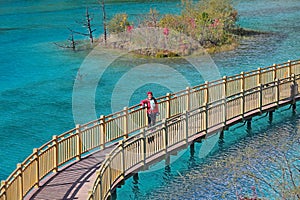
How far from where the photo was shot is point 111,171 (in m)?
21.3

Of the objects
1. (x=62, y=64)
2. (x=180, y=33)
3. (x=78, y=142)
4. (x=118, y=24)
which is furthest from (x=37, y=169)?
(x=118, y=24)

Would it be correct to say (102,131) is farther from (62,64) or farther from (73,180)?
(62,64)

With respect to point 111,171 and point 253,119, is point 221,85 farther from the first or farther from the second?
point 111,171

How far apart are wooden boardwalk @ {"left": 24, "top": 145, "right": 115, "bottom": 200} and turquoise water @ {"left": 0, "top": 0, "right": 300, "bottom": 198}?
1481 millimetres

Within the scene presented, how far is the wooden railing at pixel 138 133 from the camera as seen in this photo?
66.3ft

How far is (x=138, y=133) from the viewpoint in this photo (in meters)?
23.2

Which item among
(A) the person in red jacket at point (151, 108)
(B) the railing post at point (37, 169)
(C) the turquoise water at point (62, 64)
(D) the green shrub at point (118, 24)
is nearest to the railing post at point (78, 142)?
(C) the turquoise water at point (62, 64)

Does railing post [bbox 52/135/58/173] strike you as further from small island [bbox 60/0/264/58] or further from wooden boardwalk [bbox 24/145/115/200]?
small island [bbox 60/0/264/58]

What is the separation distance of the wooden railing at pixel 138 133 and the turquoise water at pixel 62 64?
1.26m

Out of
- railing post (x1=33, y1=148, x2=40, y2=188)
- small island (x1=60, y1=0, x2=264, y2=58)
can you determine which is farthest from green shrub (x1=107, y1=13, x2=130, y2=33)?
railing post (x1=33, y1=148, x2=40, y2=188)

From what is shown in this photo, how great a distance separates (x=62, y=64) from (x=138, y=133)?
27.5 metres

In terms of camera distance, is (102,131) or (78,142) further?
(102,131)

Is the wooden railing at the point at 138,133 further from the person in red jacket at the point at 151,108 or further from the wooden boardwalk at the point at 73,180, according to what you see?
the person in red jacket at the point at 151,108

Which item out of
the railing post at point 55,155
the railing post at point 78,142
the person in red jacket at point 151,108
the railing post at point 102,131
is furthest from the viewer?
the person in red jacket at point 151,108
